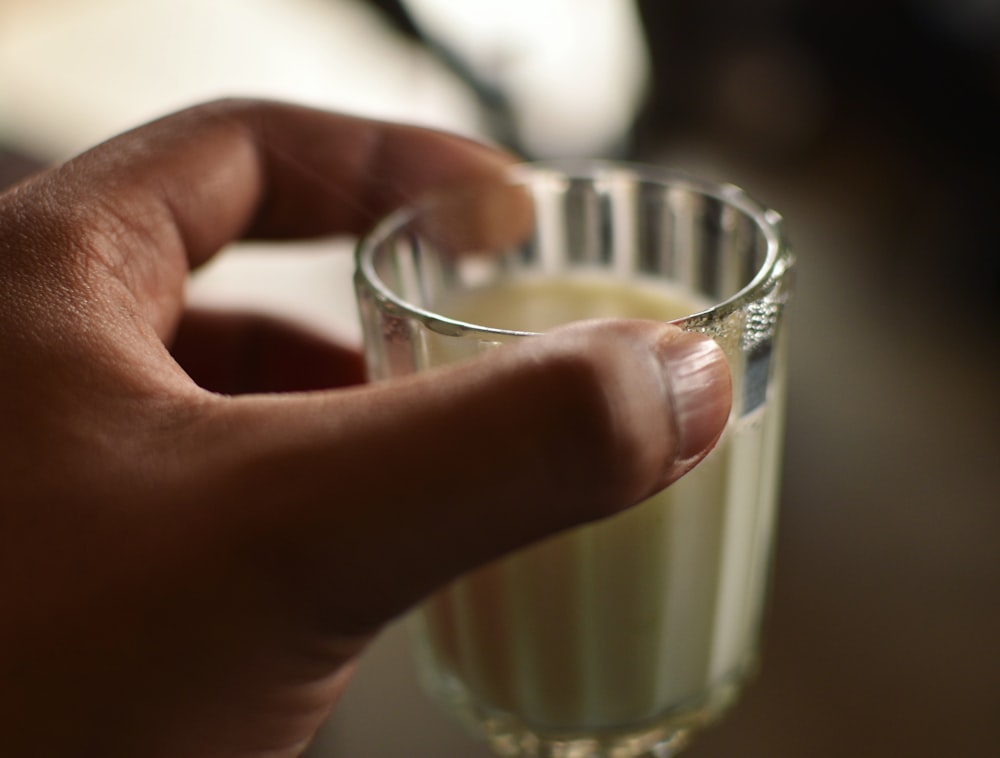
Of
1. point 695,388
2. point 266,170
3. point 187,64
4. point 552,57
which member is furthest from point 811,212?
point 187,64

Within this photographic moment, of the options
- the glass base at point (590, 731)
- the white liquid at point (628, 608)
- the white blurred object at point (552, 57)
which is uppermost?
the white blurred object at point (552, 57)

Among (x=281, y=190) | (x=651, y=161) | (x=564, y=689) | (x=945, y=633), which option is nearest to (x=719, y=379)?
(x=564, y=689)

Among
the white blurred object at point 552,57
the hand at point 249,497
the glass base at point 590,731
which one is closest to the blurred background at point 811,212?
the white blurred object at point 552,57

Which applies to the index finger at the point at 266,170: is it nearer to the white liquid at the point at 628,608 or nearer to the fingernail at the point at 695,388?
the white liquid at the point at 628,608

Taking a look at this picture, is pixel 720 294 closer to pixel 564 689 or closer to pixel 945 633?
pixel 564 689

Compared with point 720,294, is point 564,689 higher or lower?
lower

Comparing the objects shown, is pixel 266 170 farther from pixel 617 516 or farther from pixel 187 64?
pixel 187 64
